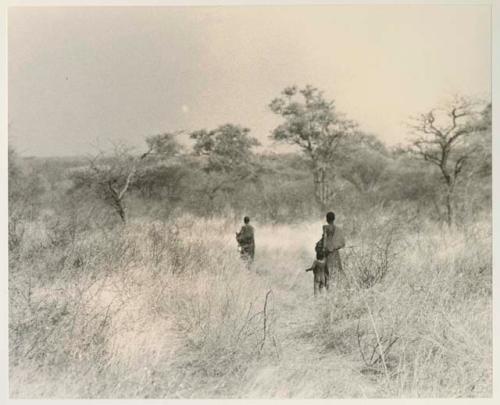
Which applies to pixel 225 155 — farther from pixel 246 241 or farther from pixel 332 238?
pixel 332 238

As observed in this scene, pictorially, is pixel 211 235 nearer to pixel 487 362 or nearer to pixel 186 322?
pixel 186 322

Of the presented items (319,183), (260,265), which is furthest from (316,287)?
(319,183)

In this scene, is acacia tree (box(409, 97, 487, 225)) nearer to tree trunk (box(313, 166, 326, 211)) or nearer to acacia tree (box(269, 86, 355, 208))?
acacia tree (box(269, 86, 355, 208))

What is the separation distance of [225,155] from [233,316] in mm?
1481

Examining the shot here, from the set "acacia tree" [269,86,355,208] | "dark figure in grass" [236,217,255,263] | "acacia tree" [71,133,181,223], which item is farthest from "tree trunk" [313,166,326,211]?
"acacia tree" [71,133,181,223]

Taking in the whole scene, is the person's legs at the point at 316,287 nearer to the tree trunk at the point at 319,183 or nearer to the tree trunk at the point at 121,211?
the tree trunk at the point at 319,183

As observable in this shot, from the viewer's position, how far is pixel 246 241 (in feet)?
18.4

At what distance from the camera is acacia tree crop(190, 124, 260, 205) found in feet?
17.4

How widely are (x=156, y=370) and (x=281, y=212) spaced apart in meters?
1.95

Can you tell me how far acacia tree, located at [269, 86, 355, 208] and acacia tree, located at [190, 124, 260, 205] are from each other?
→ 309 mm

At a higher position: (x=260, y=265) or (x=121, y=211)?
(x=121, y=211)

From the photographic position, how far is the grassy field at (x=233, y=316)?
4.77 metres

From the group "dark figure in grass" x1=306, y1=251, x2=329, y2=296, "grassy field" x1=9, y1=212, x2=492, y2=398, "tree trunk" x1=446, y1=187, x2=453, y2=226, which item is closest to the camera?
"grassy field" x1=9, y1=212, x2=492, y2=398

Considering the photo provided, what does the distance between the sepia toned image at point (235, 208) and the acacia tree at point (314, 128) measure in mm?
24
